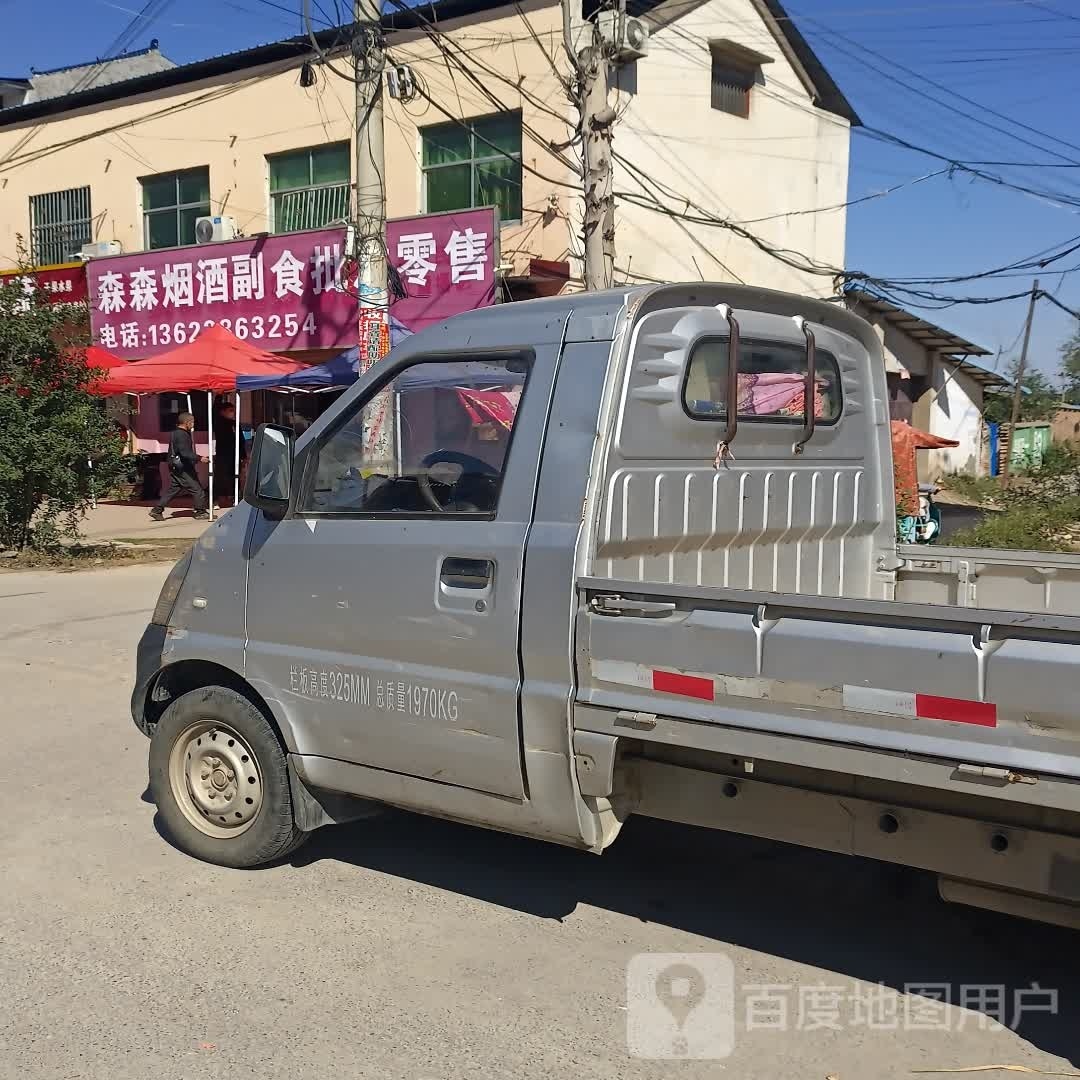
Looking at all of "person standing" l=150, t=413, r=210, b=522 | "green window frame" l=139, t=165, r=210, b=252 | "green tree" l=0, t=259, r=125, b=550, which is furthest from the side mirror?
"green window frame" l=139, t=165, r=210, b=252

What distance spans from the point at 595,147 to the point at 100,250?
13.4m

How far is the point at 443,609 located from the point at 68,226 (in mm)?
22492

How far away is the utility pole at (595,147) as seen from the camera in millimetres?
11648

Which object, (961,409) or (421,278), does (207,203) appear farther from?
(961,409)

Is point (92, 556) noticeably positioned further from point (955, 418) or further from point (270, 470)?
point (955, 418)

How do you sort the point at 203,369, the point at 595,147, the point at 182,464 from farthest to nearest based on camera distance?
1. the point at 182,464
2. the point at 203,369
3. the point at 595,147

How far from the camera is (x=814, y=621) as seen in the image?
3.15 meters

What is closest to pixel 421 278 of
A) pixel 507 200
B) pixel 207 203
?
pixel 507 200

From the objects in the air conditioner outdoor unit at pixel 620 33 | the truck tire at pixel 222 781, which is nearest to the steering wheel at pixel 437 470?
the truck tire at pixel 222 781

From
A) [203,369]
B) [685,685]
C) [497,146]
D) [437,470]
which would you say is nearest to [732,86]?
[497,146]

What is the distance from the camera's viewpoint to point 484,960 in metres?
3.89

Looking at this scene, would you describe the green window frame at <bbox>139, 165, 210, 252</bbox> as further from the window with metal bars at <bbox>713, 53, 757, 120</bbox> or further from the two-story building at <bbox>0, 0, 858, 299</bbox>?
the window with metal bars at <bbox>713, 53, 757, 120</bbox>

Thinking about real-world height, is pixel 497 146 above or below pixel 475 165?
above

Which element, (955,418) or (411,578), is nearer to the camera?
(411,578)
